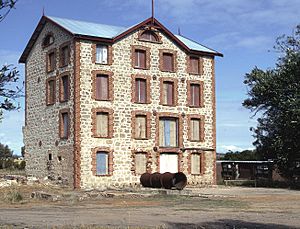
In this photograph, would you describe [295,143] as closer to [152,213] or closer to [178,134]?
[178,134]

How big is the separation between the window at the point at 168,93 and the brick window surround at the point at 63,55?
7.81 meters

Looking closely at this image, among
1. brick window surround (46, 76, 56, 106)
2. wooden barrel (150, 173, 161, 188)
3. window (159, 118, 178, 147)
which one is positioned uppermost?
brick window surround (46, 76, 56, 106)

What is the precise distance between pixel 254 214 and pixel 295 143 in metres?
21.8

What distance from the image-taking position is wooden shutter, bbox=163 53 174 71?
4306 centimetres

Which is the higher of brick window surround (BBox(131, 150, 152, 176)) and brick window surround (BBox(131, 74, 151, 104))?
brick window surround (BBox(131, 74, 151, 104))

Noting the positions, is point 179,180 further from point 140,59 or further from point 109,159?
point 140,59

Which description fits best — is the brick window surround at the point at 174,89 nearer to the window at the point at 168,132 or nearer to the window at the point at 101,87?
the window at the point at 168,132

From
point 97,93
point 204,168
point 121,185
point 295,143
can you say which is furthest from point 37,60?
point 295,143

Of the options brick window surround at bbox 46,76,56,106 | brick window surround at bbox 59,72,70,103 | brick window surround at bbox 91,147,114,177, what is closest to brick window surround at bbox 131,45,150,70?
brick window surround at bbox 59,72,70,103

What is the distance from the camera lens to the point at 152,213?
2000 cm

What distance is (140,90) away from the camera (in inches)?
1642

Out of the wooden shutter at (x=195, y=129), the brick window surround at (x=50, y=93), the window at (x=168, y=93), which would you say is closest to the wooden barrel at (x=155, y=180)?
the window at (x=168, y=93)

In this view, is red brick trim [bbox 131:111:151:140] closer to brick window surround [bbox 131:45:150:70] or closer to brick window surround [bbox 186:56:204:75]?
brick window surround [bbox 131:45:150:70]

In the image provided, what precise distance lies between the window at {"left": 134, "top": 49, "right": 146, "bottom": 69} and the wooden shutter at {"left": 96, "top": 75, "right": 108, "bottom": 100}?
2889 millimetres
